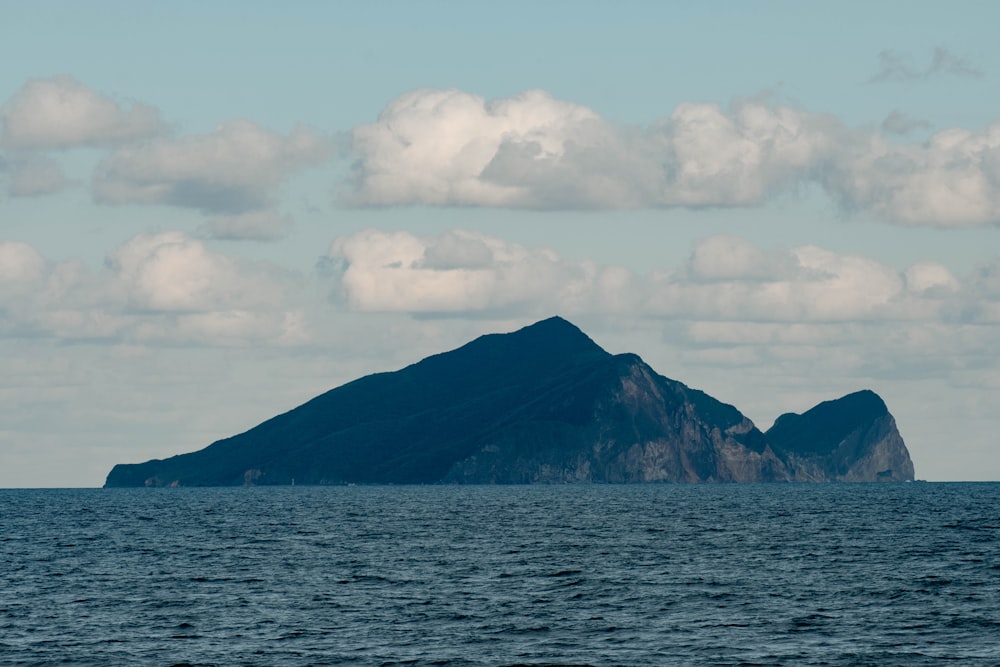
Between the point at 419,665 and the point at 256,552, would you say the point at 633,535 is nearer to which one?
the point at 256,552

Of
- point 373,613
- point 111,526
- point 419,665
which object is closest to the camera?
point 419,665

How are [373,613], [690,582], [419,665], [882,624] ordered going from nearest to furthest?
[419,665] → [882,624] → [373,613] → [690,582]

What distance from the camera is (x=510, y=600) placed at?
89125 millimetres

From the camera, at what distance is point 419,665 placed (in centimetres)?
6656

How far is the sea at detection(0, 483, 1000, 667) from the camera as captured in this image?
7000 centimetres

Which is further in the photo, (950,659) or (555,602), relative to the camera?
(555,602)

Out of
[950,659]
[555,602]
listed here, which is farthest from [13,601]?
[950,659]

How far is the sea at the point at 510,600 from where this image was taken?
70000 millimetres

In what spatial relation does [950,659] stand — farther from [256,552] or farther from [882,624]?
[256,552]

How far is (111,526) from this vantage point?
188875 mm

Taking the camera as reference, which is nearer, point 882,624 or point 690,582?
point 882,624

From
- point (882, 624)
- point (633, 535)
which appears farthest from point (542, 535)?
point (882, 624)

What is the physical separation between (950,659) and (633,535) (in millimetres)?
85350

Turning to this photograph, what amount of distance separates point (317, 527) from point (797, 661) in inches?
4615
